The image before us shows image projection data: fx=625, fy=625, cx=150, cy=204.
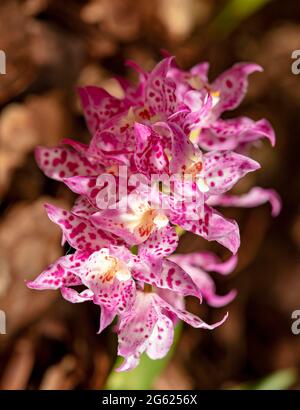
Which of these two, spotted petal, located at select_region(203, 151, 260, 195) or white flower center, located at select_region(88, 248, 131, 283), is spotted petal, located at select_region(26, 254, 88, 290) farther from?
spotted petal, located at select_region(203, 151, 260, 195)

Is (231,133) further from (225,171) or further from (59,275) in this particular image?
(59,275)

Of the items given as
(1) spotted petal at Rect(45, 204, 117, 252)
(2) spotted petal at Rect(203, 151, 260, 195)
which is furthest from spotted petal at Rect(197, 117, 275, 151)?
(1) spotted petal at Rect(45, 204, 117, 252)

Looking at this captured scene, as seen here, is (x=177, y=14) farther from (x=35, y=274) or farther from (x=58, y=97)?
(x=35, y=274)

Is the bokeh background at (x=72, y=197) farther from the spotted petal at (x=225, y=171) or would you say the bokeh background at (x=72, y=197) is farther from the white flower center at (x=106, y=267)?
the spotted petal at (x=225, y=171)

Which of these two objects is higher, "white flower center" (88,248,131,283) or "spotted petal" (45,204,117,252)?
"spotted petal" (45,204,117,252)

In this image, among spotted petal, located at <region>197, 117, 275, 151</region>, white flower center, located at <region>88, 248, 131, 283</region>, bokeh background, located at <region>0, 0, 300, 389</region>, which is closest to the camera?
white flower center, located at <region>88, 248, 131, 283</region>

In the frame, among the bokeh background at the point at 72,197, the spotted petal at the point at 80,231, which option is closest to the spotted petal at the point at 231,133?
the spotted petal at the point at 80,231

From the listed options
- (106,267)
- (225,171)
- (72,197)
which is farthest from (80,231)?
(72,197)
